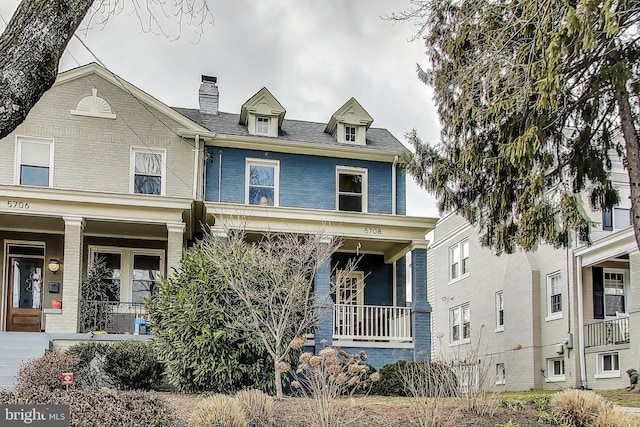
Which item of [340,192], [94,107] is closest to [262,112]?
[340,192]

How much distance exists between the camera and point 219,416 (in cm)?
853

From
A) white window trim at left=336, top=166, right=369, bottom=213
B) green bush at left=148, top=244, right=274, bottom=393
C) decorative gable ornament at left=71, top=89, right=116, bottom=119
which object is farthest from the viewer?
white window trim at left=336, top=166, right=369, bottom=213

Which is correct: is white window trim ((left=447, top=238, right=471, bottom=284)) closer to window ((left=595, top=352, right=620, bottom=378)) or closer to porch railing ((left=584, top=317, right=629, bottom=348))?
porch railing ((left=584, top=317, right=629, bottom=348))

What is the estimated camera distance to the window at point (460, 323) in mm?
25438

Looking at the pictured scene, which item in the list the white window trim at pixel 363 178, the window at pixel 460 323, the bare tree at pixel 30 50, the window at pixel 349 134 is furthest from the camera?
the window at pixel 460 323

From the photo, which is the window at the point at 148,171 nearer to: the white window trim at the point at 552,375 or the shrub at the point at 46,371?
the shrub at the point at 46,371

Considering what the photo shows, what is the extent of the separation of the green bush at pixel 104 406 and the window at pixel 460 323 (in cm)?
1784

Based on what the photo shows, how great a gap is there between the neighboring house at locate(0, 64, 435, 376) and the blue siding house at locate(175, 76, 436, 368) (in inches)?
1.4

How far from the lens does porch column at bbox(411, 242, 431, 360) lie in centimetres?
1694

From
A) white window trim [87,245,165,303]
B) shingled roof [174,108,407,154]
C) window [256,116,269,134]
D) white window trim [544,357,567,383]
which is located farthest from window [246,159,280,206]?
white window trim [544,357,567,383]

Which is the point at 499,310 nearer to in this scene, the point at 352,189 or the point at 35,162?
the point at 352,189

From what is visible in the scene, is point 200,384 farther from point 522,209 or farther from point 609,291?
point 609,291

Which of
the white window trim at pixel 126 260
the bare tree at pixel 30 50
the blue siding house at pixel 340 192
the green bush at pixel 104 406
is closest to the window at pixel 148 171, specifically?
the blue siding house at pixel 340 192

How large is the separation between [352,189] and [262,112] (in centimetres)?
333
